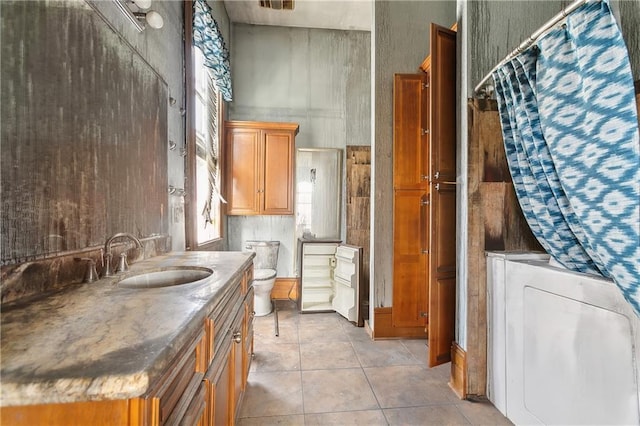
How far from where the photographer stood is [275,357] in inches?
89.2

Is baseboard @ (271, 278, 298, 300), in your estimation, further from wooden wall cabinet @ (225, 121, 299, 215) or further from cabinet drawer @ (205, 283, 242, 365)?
cabinet drawer @ (205, 283, 242, 365)

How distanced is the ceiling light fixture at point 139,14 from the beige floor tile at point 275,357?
2.20 metres

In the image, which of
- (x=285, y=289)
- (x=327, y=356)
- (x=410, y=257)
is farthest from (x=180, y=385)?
(x=285, y=289)

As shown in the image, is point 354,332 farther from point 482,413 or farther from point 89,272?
point 89,272

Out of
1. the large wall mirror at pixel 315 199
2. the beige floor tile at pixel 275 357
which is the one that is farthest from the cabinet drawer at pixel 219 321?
the large wall mirror at pixel 315 199

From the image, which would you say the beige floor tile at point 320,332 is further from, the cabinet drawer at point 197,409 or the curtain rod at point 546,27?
the curtain rod at point 546,27

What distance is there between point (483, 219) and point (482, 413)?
1122mm

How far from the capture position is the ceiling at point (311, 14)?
3332mm

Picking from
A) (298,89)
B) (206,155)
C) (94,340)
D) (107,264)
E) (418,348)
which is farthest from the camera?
(298,89)

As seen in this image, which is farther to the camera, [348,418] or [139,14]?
[348,418]

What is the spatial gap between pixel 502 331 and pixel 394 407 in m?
0.77

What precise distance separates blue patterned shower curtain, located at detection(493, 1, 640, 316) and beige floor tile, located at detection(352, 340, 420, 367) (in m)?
1.37

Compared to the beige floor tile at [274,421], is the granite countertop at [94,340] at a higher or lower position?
higher

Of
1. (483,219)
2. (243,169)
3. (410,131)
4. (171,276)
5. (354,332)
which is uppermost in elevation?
(410,131)
